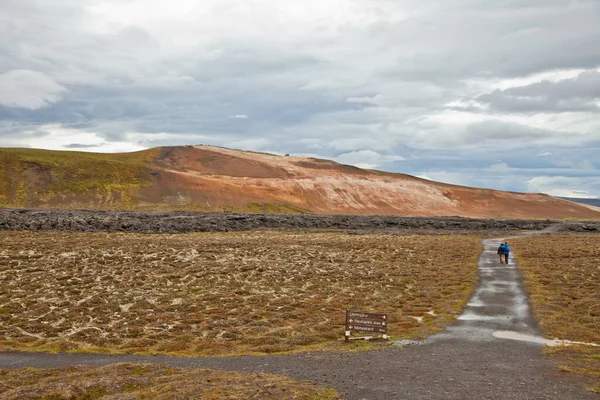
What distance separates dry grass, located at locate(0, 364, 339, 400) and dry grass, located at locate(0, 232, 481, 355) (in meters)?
3.83

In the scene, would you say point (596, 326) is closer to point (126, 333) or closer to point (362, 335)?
point (362, 335)

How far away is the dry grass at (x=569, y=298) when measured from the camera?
1874 centimetres

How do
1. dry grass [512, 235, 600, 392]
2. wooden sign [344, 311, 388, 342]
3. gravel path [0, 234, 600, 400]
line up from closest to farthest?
gravel path [0, 234, 600, 400] < dry grass [512, 235, 600, 392] < wooden sign [344, 311, 388, 342]

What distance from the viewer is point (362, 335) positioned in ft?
74.7

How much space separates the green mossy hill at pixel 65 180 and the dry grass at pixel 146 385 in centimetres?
12337

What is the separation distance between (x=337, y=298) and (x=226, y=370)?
48.4ft

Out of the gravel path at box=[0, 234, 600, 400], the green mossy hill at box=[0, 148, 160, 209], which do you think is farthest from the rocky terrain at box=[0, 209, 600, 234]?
the gravel path at box=[0, 234, 600, 400]

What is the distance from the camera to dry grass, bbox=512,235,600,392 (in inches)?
738

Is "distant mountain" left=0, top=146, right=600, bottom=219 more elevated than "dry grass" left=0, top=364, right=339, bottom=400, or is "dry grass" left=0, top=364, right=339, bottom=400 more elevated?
"distant mountain" left=0, top=146, right=600, bottom=219

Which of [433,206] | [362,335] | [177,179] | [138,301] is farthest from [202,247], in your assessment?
[433,206]

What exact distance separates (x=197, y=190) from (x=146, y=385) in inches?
5586

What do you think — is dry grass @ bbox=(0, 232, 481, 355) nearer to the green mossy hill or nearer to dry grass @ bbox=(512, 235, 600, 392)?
dry grass @ bbox=(512, 235, 600, 392)

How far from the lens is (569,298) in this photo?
3062 cm

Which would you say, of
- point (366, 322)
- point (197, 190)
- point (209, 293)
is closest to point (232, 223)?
point (209, 293)
